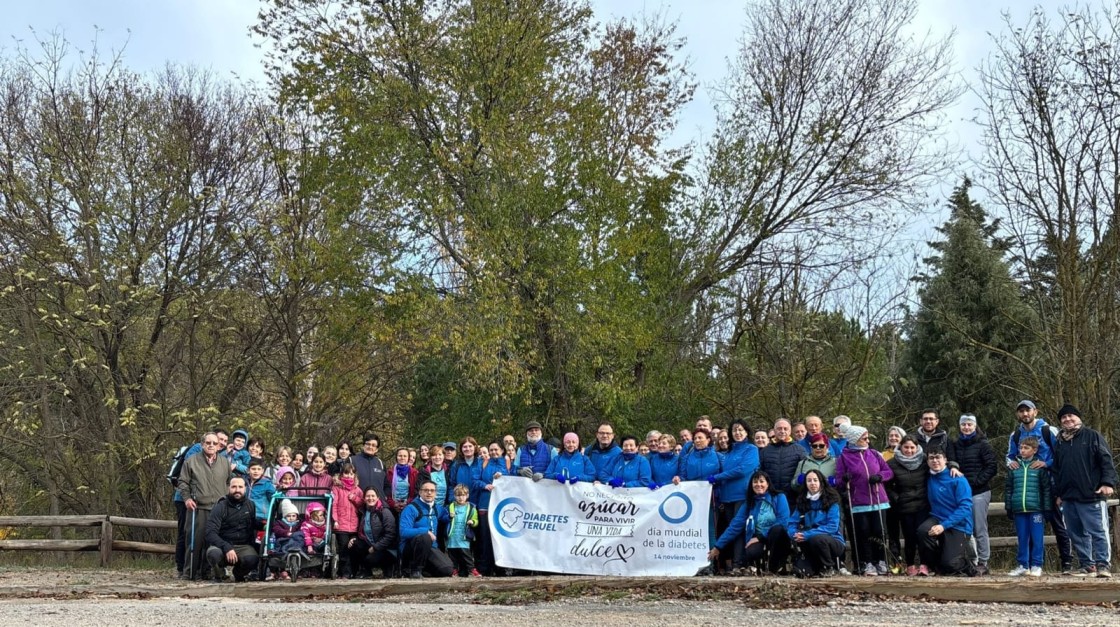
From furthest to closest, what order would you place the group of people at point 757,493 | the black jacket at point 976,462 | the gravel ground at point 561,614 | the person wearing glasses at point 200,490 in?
the person wearing glasses at point 200,490
the black jacket at point 976,462
the group of people at point 757,493
the gravel ground at point 561,614

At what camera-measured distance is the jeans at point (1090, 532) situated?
10.5 m

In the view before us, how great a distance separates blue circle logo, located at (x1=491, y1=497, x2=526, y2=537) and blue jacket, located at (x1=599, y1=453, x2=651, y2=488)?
99cm

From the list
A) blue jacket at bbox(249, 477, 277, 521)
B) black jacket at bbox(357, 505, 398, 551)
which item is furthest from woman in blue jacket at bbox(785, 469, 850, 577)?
blue jacket at bbox(249, 477, 277, 521)

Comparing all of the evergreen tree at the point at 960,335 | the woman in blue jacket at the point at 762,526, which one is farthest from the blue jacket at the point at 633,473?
the evergreen tree at the point at 960,335

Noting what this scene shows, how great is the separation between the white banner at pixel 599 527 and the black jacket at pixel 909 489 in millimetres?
1927

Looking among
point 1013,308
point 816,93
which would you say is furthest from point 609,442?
point 1013,308

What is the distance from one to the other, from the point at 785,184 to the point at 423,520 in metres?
12.9

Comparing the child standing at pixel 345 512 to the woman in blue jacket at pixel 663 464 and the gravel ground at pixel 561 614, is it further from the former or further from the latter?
the woman in blue jacket at pixel 663 464

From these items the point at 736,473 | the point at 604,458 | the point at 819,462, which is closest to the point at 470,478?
the point at 604,458

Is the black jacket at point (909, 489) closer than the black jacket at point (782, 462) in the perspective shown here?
Yes

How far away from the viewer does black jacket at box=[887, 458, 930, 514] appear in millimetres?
11086

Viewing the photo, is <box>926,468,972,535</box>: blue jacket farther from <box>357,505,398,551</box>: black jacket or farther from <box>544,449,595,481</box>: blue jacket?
<box>357,505,398,551</box>: black jacket

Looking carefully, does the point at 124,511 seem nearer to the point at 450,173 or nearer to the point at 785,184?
the point at 450,173

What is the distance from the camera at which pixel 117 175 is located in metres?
19.3
